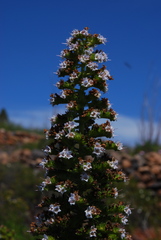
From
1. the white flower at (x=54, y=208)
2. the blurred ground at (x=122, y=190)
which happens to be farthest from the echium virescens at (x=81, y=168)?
the blurred ground at (x=122, y=190)

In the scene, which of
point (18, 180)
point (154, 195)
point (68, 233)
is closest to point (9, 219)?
point (18, 180)

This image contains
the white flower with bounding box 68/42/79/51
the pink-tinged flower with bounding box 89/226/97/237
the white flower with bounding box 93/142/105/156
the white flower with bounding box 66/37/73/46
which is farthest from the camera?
the white flower with bounding box 66/37/73/46

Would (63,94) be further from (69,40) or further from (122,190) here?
(122,190)

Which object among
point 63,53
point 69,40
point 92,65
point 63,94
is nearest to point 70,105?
point 63,94

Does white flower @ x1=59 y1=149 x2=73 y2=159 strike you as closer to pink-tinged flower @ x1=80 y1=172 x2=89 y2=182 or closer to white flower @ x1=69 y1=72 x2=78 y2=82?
pink-tinged flower @ x1=80 y1=172 x2=89 y2=182

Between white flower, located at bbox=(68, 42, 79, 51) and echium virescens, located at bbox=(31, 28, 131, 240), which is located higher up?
white flower, located at bbox=(68, 42, 79, 51)

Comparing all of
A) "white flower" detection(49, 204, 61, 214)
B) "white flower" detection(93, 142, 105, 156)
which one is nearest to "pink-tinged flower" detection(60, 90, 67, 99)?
"white flower" detection(93, 142, 105, 156)

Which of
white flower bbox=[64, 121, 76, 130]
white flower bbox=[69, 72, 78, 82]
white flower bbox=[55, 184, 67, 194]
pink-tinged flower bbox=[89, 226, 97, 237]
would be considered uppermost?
white flower bbox=[69, 72, 78, 82]

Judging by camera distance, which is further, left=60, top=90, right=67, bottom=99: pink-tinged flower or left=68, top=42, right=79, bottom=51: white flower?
left=68, top=42, right=79, bottom=51: white flower

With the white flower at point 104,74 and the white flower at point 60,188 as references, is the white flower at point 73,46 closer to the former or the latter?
the white flower at point 104,74
